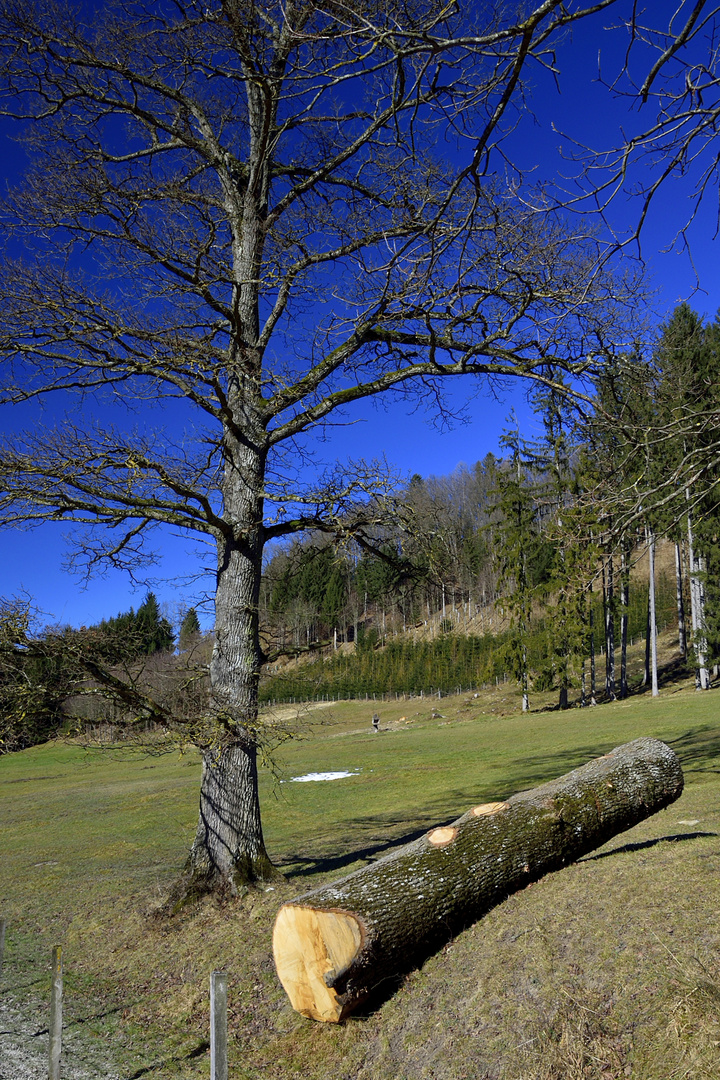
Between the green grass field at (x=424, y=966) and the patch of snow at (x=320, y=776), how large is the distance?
6.79m

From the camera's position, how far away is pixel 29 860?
1252cm

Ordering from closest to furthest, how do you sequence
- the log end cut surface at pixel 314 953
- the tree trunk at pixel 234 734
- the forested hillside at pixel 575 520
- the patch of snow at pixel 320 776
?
1. the log end cut surface at pixel 314 953
2. the forested hillside at pixel 575 520
3. the tree trunk at pixel 234 734
4. the patch of snow at pixel 320 776

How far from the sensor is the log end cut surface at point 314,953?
4727 millimetres

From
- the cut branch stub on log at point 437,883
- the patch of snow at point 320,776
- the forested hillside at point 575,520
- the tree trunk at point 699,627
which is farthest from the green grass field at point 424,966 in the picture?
the tree trunk at point 699,627

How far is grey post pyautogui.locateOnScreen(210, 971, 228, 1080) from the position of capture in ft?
13.0

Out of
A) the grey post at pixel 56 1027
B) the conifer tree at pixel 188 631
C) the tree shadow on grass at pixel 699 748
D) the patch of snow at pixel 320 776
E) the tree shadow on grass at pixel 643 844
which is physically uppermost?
the conifer tree at pixel 188 631

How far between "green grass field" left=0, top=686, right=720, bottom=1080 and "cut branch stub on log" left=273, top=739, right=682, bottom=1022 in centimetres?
18

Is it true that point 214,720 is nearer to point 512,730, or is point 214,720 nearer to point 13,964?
point 13,964

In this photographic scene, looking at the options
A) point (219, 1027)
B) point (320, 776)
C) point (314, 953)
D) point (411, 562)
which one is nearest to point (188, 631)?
point (411, 562)

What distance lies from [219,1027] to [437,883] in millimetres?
1903

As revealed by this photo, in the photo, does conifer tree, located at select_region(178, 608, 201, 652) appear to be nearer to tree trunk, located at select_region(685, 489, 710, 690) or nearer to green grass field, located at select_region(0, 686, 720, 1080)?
green grass field, located at select_region(0, 686, 720, 1080)

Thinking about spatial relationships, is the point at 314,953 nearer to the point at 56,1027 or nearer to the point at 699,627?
the point at 56,1027

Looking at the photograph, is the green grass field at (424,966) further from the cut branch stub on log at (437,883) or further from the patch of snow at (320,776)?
the patch of snow at (320,776)

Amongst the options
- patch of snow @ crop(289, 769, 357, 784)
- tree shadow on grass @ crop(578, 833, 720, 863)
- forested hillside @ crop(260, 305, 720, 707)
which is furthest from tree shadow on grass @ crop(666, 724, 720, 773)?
patch of snow @ crop(289, 769, 357, 784)
